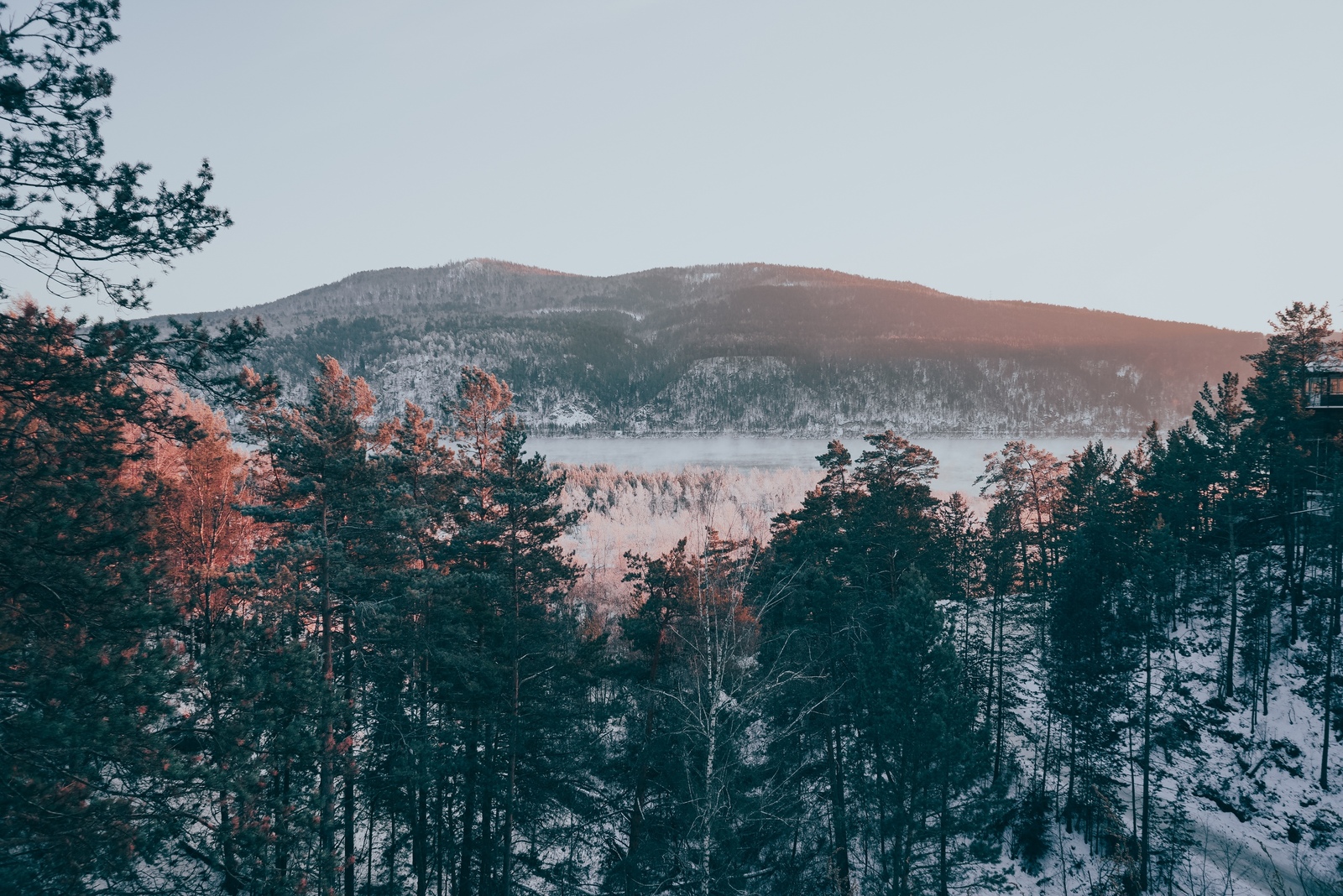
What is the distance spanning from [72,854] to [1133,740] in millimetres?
31528

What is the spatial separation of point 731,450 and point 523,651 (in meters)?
145

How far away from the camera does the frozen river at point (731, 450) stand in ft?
428

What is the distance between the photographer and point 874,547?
1933cm

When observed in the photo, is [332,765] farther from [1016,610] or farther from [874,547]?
[1016,610]

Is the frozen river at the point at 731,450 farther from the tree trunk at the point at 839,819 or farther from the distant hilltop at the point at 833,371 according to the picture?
the tree trunk at the point at 839,819

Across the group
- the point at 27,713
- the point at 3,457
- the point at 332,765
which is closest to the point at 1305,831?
the point at 332,765

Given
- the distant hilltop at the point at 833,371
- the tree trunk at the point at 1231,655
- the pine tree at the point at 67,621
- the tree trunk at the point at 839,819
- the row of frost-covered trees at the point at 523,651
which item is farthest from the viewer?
the distant hilltop at the point at 833,371

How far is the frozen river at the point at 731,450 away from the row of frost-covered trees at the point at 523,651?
93.8 m

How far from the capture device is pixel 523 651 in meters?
15.2

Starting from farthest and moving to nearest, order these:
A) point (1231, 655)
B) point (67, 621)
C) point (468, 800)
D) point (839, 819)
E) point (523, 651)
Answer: point (1231, 655) < point (839, 819) < point (468, 800) < point (523, 651) < point (67, 621)

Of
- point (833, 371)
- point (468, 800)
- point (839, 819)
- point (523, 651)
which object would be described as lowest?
point (839, 819)

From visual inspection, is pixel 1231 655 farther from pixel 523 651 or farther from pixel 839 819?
pixel 523 651

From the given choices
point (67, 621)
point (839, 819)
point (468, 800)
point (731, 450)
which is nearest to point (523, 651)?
point (468, 800)

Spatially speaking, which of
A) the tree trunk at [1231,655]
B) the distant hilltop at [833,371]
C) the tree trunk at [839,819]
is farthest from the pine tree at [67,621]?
the distant hilltop at [833,371]
